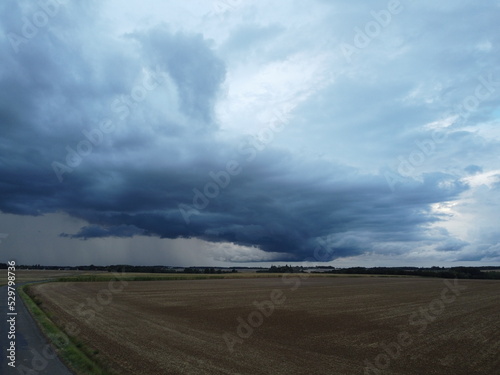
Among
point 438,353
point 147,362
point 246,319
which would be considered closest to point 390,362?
point 438,353

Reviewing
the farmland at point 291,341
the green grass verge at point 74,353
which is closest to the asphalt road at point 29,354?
the green grass verge at point 74,353

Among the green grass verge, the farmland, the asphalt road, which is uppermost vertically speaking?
the asphalt road

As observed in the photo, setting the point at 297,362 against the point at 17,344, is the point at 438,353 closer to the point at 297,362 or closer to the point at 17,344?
the point at 297,362

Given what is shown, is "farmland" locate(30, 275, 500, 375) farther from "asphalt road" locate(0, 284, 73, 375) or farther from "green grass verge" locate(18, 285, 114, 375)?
"asphalt road" locate(0, 284, 73, 375)

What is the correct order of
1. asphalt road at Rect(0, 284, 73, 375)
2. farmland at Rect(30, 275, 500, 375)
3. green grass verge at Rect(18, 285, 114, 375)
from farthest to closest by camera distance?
1. farmland at Rect(30, 275, 500, 375)
2. green grass verge at Rect(18, 285, 114, 375)
3. asphalt road at Rect(0, 284, 73, 375)

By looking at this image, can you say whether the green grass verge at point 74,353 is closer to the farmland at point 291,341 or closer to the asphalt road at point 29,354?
the asphalt road at point 29,354

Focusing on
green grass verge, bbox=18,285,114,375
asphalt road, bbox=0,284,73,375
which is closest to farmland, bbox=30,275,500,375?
green grass verge, bbox=18,285,114,375

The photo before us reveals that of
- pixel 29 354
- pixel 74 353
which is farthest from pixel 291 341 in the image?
pixel 29 354

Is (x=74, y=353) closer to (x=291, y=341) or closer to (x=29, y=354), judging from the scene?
(x=29, y=354)
